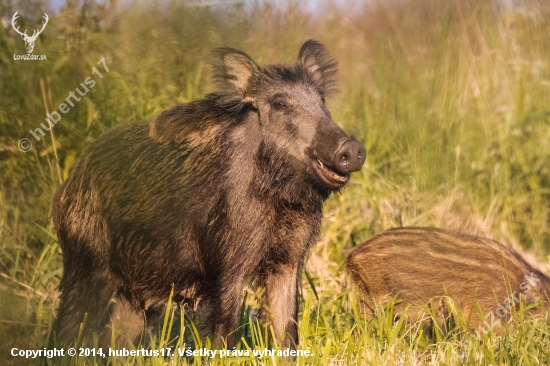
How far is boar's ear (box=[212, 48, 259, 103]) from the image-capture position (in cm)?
443

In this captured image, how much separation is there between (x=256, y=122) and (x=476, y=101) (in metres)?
3.97

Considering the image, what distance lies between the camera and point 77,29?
655 cm

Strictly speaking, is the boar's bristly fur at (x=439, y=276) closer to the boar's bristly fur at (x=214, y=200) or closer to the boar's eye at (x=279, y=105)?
the boar's bristly fur at (x=214, y=200)

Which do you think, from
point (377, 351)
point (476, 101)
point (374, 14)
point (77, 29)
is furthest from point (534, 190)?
point (77, 29)

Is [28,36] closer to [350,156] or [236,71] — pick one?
[236,71]

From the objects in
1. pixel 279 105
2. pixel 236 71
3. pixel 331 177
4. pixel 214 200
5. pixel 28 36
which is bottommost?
pixel 214 200

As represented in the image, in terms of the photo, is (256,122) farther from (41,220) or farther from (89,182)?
(41,220)

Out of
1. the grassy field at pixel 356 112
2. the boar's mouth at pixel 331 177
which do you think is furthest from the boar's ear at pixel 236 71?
the grassy field at pixel 356 112

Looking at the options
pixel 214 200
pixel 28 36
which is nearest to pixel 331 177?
pixel 214 200

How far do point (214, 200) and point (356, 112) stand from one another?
361cm

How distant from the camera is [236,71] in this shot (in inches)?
175

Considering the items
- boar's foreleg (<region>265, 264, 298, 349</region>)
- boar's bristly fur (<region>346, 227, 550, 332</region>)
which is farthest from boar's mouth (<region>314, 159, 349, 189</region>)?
boar's bristly fur (<region>346, 227, 550, 332</region>)

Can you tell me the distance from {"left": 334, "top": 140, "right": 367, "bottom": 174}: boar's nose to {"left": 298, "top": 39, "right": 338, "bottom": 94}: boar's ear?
0.71 meters

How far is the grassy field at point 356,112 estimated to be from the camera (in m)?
5.54
